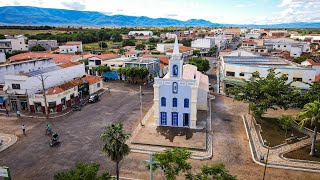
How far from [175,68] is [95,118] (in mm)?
16340

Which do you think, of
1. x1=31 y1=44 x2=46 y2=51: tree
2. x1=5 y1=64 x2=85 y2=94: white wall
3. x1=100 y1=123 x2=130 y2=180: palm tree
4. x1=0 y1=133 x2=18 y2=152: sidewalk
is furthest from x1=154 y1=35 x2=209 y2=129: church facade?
x1=31 y1=44 x2=46 y2=51: tree

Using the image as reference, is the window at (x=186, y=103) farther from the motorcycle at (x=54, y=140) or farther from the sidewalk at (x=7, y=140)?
the sidewalk at (x=7, y=140)

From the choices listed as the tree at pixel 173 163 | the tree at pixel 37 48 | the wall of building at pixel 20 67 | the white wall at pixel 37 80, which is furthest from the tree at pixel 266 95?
the tree at pixel 37 48

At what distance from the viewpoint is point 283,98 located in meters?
36.9

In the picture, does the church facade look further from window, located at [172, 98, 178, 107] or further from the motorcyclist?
the motorcyclist

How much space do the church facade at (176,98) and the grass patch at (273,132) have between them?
10207mm

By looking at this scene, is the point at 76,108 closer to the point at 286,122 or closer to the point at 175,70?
the point at 175,70

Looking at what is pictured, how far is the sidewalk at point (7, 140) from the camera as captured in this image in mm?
32737

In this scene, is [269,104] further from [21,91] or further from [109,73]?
[109,73]

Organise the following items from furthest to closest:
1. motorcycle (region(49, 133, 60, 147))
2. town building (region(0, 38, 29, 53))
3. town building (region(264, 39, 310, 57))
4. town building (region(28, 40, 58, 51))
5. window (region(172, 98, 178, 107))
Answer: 1. town building (region(28, 40, 58, 51))
2. town building (region(0, 38, 29, 53))
3. town building (region(264, 39, 310, 57))
4. window (region(172, 98, 178, 107))
5. motorcycle (region(49, 133, 60, 147))

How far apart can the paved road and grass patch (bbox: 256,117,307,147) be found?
1957 cm

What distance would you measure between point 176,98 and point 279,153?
15.5 metres

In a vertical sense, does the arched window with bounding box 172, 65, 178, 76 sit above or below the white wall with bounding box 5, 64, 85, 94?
above

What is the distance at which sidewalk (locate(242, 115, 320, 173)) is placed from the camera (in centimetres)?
2755
